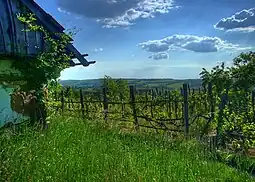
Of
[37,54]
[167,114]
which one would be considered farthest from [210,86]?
[37,54]

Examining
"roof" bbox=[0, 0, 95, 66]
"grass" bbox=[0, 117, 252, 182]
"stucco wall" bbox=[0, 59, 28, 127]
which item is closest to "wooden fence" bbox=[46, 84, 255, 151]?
"stucco wall" bbox=[0, 59, 28, 127]

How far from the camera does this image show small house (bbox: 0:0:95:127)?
8836 mm

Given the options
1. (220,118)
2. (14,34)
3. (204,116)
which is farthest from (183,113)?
(14,34)

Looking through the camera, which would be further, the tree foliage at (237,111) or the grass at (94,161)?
the tree foliage at (237,111)

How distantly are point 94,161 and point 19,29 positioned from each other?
15.3 feet

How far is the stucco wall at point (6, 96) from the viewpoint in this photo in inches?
346

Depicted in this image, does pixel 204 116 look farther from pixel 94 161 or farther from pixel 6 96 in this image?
pixel 94 161

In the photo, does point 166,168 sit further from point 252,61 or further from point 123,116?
point 252,61

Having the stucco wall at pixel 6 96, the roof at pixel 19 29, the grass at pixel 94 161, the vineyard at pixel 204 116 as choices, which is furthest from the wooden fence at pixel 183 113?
the grass at pixel 94 161

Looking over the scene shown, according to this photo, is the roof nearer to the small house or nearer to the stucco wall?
the small house

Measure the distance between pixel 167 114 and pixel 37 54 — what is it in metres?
6.31

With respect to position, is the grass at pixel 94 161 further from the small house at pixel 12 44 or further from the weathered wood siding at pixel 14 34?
the weathered wood siding at pixel 14 34

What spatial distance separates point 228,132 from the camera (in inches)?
394

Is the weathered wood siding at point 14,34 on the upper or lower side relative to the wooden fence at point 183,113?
upper
